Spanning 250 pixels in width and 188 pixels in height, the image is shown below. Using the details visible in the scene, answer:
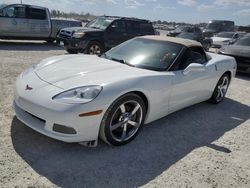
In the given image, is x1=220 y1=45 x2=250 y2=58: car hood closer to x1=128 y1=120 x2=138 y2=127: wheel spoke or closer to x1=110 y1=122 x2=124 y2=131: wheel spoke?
x1=128 y1=120 x2=138 y2=127: wheel spoke

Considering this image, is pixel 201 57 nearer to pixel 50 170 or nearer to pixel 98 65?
pixel 98 65

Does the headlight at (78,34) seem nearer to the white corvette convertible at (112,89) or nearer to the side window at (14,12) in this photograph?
the side window at (14,12)

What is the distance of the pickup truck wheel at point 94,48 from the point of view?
1078 cm

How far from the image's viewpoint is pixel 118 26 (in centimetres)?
1166

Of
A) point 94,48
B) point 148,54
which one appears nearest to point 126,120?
point 148,54

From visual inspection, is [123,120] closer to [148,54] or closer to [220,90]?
[148,54]

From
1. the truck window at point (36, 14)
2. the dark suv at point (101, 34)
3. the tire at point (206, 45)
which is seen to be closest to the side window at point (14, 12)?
the truck window at point (36, 14)

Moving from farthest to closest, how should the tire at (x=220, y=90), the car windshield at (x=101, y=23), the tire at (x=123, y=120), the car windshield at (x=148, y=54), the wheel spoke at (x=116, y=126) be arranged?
the car windshield at (x=101, y=23)
the tire at (x=220, y=90)
the car windshield at (x=148, y=54)
the wheel spoke at (x=116, y=126)
the tire at (x=123, y=120)

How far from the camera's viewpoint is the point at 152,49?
4.77 meters

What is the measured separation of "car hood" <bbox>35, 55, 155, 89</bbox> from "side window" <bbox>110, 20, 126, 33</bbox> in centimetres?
713

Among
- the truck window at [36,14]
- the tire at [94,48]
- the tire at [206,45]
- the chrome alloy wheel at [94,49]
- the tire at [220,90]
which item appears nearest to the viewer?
the tire at [220,90]

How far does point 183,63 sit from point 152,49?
1.88 feet

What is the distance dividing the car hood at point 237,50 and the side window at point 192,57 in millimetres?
4898

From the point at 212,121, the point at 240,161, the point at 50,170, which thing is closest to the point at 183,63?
the point at 212,121
